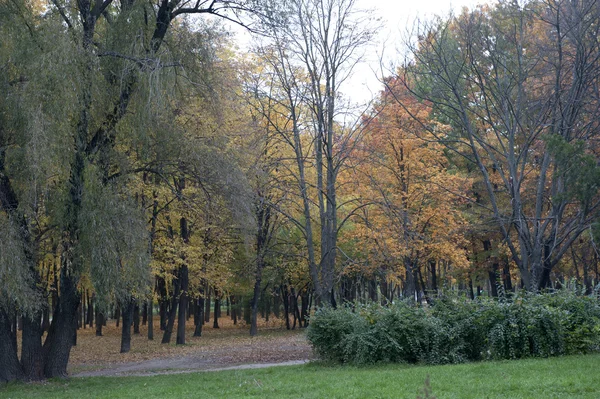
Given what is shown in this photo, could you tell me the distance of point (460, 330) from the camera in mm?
13414

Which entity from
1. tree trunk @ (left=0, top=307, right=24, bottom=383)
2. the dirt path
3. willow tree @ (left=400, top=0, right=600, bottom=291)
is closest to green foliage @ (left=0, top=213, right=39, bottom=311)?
tree trunk @ (left=0, top=307, right=24, bottom=383)

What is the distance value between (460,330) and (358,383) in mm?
4244

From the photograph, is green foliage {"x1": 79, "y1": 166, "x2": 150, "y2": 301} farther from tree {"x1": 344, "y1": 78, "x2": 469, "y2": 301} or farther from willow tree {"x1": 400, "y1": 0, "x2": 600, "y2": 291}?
tree {"x1": 344, "y1": 78, "x2": 469, "y2": 301}

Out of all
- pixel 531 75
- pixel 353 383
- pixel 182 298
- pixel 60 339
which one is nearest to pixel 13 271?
pixel 60 339

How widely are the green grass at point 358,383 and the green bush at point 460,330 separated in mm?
736

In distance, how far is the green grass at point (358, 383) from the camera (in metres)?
8.57

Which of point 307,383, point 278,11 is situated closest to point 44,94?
point 278,11

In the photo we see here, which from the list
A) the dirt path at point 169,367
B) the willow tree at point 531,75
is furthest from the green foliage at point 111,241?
the willow tree at point 531,75

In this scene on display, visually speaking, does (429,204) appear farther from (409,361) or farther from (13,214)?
(13,214)

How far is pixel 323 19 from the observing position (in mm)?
18484

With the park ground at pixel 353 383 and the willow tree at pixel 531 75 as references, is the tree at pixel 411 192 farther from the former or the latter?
the park ground at pixel 353 383

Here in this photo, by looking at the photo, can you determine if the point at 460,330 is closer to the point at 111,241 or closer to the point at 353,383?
the point at 353,383

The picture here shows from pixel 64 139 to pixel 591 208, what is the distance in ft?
41.7

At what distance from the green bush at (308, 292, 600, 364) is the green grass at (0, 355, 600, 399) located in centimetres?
74
